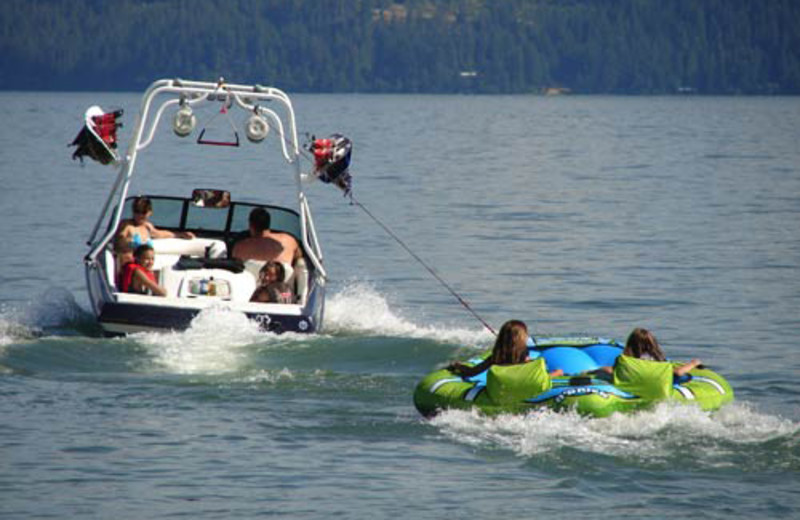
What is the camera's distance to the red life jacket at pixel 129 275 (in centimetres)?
1686

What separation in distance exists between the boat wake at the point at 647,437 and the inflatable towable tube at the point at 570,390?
8cm

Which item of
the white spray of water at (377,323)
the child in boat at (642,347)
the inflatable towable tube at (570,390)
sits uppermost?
the child in boat at (642,347)

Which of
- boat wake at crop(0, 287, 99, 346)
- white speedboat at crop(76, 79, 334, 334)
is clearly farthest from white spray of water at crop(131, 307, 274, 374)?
boat wake at crop(0, 287, 99, 346)

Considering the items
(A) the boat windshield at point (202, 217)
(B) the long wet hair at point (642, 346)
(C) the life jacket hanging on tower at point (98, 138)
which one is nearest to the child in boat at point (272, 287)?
(A) the boat windshield at point (202, 217)

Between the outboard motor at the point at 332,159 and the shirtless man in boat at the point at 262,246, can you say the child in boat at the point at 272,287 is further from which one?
the outboard motor at the point at 332,159

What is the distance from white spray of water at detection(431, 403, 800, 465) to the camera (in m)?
12.3

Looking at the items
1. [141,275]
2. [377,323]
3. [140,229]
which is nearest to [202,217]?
[140,229]

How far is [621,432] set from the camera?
41.3 ft

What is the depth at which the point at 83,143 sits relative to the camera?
17.8 metres

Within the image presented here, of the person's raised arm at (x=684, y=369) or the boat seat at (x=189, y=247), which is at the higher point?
the boat seat at (x=189, y=247)

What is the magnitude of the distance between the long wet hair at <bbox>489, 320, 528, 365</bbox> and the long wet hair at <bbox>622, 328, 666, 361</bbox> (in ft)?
2.82

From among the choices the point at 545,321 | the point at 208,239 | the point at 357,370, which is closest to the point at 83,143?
the point at 208,239

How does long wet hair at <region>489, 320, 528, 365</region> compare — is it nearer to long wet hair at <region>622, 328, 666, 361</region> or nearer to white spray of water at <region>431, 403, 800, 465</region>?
white spray of water at <region>431, 403, 800, 465</region>

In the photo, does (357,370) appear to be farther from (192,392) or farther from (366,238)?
(366,238)
